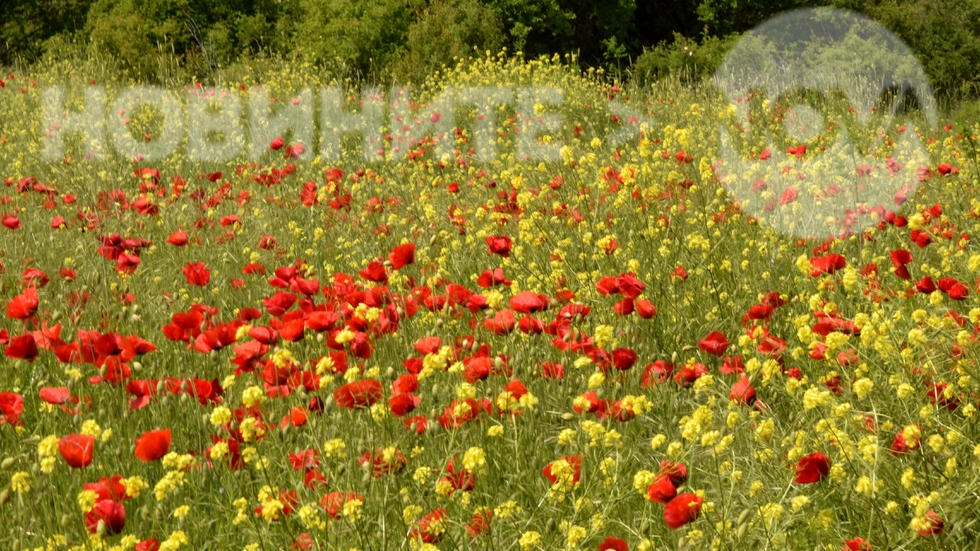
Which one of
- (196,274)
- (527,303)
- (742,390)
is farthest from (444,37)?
(742,390)

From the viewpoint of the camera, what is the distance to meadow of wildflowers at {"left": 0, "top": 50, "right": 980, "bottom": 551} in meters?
1.48

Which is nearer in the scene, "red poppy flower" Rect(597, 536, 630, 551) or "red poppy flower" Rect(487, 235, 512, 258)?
"red poppy flower" Rect(597, 536, 630, 551)

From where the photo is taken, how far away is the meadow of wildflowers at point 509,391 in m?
1.48

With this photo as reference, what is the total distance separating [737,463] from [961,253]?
1152mm

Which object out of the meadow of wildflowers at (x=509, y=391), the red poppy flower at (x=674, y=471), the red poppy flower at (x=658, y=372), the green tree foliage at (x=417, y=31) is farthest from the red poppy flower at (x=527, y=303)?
the green tree foliage at (x=417, y=31)

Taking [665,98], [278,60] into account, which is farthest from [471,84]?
[278,60]

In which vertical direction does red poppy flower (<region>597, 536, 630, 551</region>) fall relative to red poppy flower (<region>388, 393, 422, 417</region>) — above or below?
below

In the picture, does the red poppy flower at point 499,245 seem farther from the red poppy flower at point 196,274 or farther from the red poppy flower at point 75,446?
the red poppy flower at point 75,446

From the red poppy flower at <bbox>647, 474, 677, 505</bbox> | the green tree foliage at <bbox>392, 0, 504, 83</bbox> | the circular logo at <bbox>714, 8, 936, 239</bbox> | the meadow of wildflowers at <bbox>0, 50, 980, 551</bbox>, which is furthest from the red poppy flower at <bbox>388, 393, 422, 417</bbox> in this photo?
the green tree foliage at <bbox>392, 0, 504, 83</bbox>

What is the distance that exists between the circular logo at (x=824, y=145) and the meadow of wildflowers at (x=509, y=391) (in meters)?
0.11

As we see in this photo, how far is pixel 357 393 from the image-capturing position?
1771 millimetres

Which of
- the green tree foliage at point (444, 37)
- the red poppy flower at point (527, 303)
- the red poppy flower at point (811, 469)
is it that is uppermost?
the green tree foliage at point (444, 37)

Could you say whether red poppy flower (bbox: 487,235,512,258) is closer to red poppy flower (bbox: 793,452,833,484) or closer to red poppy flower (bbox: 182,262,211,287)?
red poppy flower (bbox: 182,262,211,287)

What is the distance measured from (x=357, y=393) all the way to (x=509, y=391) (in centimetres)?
30
